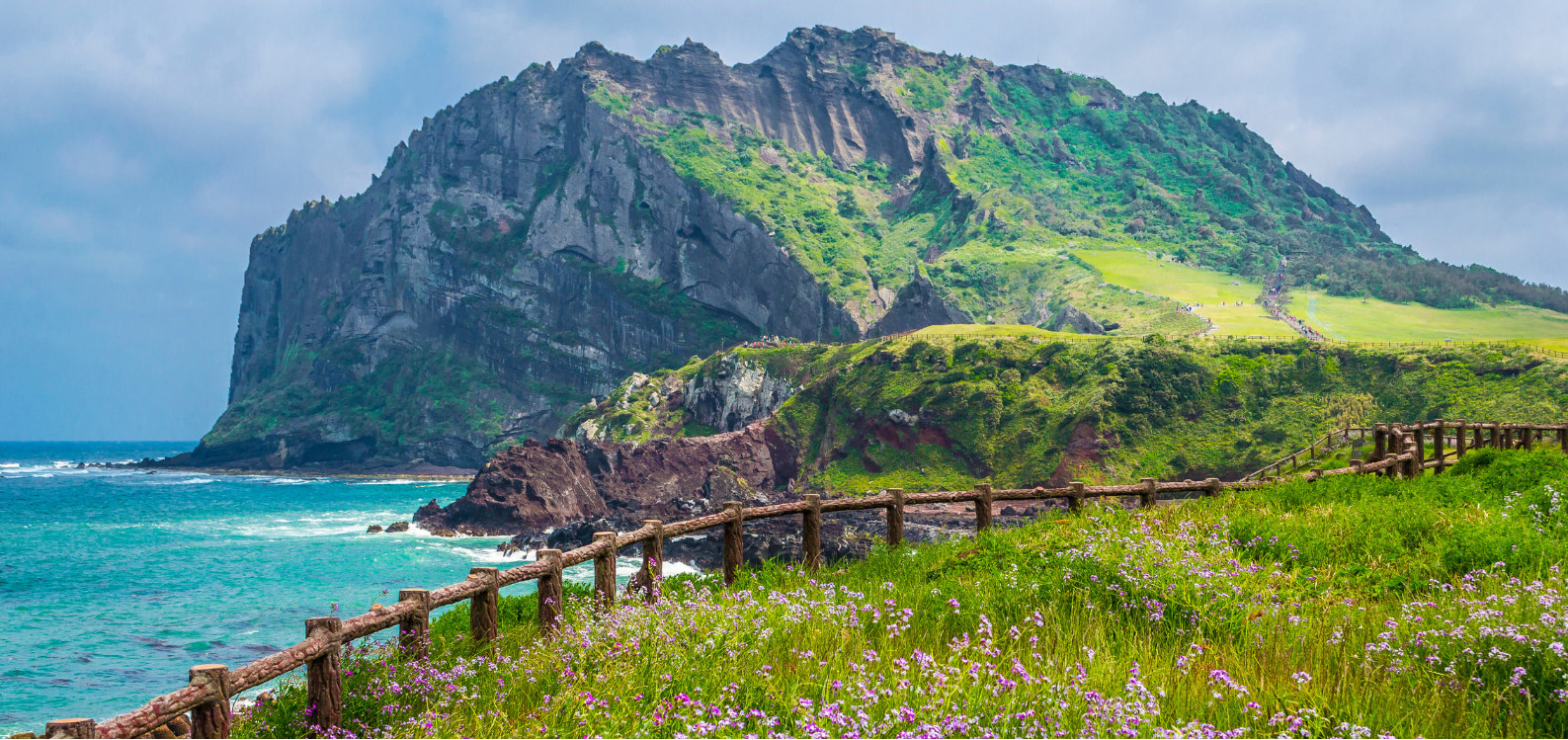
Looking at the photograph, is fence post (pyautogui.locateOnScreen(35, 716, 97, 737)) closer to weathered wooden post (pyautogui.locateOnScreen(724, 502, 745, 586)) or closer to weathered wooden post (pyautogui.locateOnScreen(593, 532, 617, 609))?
Result: weathered wooden post (pyautogui.locateOnScreen(593, 532, 617, 609))

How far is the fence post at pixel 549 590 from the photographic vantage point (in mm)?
7266

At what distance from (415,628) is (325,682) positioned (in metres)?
0.87

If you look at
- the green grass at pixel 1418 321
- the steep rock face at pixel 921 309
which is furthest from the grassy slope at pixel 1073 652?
the steep rock face at pixel 921 309

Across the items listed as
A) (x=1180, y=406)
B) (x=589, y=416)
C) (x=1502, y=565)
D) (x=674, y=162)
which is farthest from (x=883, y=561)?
(x=674, y=162)

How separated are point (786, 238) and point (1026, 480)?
375 ft

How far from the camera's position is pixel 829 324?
561 ft

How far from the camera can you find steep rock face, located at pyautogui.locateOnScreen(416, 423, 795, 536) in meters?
75.9

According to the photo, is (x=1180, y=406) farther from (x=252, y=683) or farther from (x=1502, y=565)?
(x=252, y=683)

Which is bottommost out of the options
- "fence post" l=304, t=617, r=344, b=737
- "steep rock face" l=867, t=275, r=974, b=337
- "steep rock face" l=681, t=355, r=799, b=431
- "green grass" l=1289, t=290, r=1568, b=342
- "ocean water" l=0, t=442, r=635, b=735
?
"ocean water" l=0, t=442, r=635, b=735

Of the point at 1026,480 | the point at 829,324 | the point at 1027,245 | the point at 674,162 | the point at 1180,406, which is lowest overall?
the point at 1026,480

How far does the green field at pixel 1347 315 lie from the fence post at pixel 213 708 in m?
104

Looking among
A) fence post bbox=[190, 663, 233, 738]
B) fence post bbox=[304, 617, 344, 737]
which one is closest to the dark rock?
fence post bbox=[304, 617, 344, 737]

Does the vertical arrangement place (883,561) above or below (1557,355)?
below

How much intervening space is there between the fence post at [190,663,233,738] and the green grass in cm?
11841
